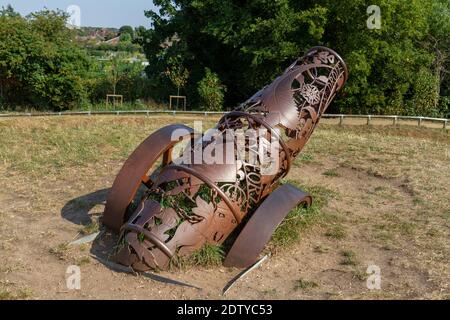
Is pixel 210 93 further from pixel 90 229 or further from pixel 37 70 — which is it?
pixel 90 229

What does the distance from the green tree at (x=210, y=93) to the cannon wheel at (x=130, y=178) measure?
53.1ft

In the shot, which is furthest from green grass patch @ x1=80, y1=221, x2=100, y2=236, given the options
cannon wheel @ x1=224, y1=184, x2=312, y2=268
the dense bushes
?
the dense bushes

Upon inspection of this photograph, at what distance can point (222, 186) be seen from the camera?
6.35 meters

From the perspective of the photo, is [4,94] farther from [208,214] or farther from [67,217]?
[208,214]

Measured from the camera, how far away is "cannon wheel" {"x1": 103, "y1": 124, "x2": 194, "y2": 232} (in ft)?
22.7

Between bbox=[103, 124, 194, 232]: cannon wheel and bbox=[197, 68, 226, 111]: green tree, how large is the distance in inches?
637

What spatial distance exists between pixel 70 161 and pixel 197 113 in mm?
10280

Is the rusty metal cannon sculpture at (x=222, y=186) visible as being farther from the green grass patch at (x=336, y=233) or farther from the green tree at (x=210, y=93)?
the green tree at (x=210, y=93)

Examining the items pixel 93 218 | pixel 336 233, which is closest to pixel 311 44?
pixel 336 233

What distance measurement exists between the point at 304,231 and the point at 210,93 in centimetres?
1645

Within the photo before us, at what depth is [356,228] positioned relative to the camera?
768cm

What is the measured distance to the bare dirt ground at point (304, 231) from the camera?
5.87m

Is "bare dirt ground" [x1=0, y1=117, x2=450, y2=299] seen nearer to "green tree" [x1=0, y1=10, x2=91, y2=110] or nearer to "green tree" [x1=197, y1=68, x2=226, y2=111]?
"green tree" [x1=0, y1=10, x2=91, y2=110]

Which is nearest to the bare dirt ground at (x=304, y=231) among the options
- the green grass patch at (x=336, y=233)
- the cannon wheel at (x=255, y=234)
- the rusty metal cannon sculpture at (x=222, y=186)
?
the green grass patch at (x=336, y=233)
